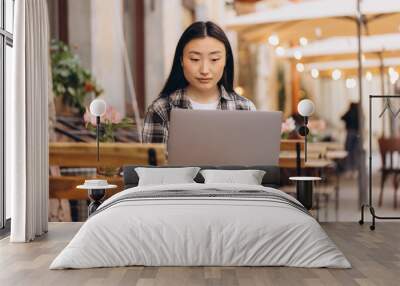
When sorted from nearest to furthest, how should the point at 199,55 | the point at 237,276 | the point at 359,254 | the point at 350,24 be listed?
1. the point at 237,276
2. the point at 359,254
3. the point at 199,55
4. the point at 350,24

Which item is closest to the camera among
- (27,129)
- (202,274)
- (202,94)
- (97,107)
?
(202,274)

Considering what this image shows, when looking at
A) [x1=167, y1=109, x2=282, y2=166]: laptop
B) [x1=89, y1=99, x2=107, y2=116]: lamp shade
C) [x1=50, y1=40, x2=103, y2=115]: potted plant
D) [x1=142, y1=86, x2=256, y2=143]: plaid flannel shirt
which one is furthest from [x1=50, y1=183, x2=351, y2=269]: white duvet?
[x1=50, y1=40, x2=103, y2=115]: potted plant

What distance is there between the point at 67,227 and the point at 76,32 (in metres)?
2.87

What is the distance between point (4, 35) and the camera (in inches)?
227

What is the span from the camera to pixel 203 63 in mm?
6629

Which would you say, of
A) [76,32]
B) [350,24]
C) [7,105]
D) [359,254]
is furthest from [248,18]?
[359,254]

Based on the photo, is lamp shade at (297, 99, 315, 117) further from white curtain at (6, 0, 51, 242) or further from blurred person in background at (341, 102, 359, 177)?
blurred person in background at (341, 102, 359, 177)

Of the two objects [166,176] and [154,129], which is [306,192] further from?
[154,129]

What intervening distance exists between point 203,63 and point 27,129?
2044 millimetres

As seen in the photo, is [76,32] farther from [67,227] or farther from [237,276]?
[237,276]

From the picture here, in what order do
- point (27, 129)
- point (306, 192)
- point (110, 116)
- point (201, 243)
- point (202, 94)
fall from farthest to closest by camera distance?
point (202, 94) < point (110, 116) < point (306, 192) < point (27, 129) < point (201, 243)

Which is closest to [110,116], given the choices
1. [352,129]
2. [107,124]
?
[107,124]

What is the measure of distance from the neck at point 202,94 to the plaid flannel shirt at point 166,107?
48mm

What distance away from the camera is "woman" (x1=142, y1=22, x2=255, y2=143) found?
21.8 feet
